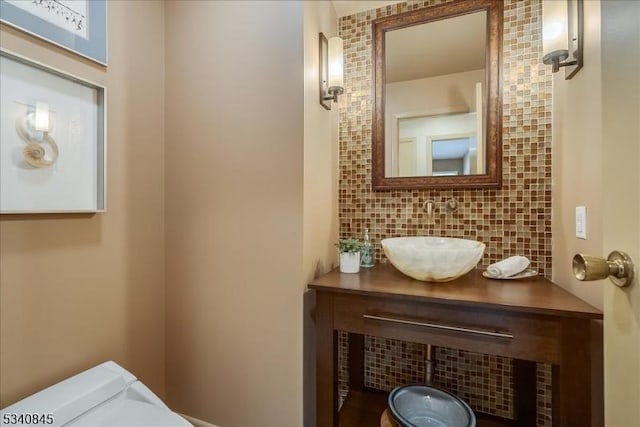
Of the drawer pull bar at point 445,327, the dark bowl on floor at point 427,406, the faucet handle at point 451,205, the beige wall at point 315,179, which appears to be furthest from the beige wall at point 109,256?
the faucet handle at point 451,205

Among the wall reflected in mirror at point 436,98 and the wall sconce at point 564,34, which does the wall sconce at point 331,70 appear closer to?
the wall reflected in mirror at point 436,98

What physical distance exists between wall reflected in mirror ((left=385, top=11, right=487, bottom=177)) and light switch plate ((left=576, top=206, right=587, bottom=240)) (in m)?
0.45

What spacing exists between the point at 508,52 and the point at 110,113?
189 cm

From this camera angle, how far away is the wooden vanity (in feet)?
2.86

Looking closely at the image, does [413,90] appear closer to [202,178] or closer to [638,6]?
[638,6]

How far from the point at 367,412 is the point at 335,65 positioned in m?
1.77

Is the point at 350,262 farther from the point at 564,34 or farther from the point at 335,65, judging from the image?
the point at 564,34

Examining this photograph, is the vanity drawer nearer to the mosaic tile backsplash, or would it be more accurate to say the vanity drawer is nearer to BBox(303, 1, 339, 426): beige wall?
BBox(303, 1, 339, 426): beige wall

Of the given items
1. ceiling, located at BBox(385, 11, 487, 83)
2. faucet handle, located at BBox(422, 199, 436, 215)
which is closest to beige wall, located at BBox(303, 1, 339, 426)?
ceiling, located at BBox(385, 11, 487, 83)

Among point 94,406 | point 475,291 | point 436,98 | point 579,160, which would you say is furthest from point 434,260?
point 94,406

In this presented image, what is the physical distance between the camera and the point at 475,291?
1079mm

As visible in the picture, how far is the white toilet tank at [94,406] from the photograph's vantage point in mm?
881

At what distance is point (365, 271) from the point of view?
4.74 feet

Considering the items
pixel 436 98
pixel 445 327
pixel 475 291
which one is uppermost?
pixel 436 98
